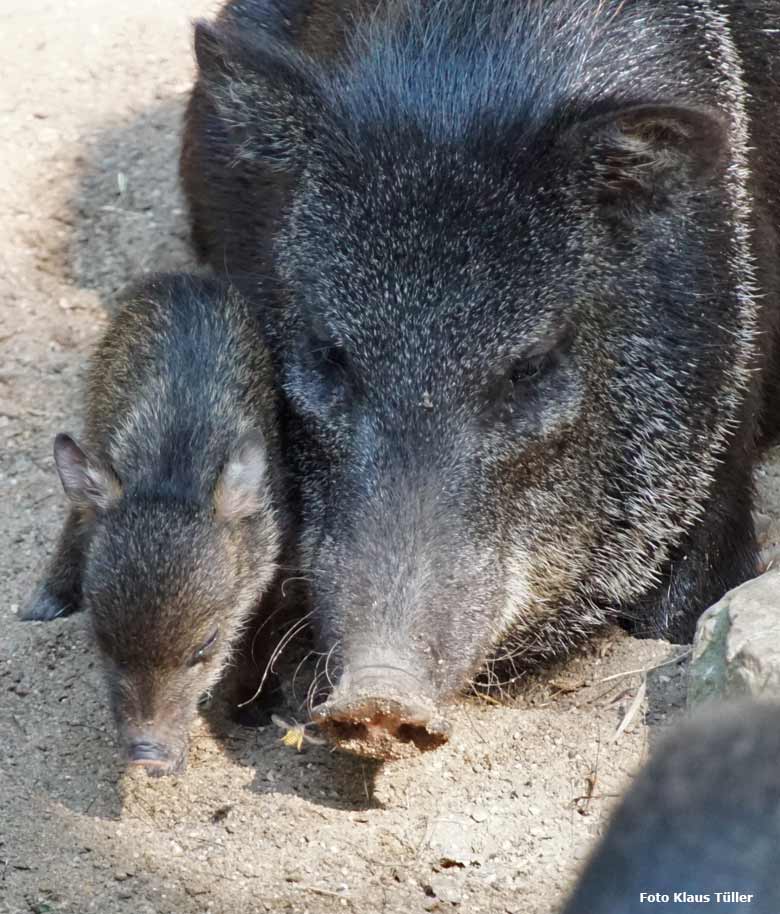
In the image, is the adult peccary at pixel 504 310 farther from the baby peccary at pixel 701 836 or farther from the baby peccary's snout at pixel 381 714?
the baby peccary at pixel 701 836

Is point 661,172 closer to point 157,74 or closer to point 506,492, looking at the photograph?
point 506,492

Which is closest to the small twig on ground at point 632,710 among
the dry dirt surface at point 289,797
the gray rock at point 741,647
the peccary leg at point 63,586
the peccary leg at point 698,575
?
the dry dirt surface at point 289,797

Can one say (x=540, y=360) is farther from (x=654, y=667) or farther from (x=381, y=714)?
(x=381, y=714)

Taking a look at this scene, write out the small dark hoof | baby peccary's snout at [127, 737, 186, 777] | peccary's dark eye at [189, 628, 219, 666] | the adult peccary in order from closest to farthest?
baby peccary's snout at [127, 737, 186, 777]
peccary's dark eye at [189, 628, 219, 666]
the adult peccary
the small dark hoof

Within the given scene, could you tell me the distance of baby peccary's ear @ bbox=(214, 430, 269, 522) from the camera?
161 inches

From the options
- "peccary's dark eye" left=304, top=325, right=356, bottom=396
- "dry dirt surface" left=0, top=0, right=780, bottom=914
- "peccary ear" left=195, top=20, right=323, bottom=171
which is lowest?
"dry dirt surface" left=0, top=0, right=780, bottom=914

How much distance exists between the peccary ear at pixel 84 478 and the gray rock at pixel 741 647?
1.57 m

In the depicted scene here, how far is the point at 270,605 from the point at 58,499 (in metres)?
1.18

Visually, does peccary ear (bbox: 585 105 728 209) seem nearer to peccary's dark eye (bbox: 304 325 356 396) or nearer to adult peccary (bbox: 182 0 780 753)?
adult peccary (bbox: 182 0 780 753)

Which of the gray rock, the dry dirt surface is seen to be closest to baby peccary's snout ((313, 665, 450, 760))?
the dry dirt surface

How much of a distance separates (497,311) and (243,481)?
823 mm

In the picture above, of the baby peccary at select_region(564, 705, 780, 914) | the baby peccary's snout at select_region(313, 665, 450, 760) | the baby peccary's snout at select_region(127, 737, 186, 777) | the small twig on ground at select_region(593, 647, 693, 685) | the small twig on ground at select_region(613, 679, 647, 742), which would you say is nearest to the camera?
the baby peccary at select_region(564, 705, 780, 914)

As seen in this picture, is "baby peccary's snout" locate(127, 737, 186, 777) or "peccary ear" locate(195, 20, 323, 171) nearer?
"baby peccary's snout" locate(127, 737, 186, 777)

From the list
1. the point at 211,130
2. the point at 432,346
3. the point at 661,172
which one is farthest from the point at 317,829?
the point at 211,130
